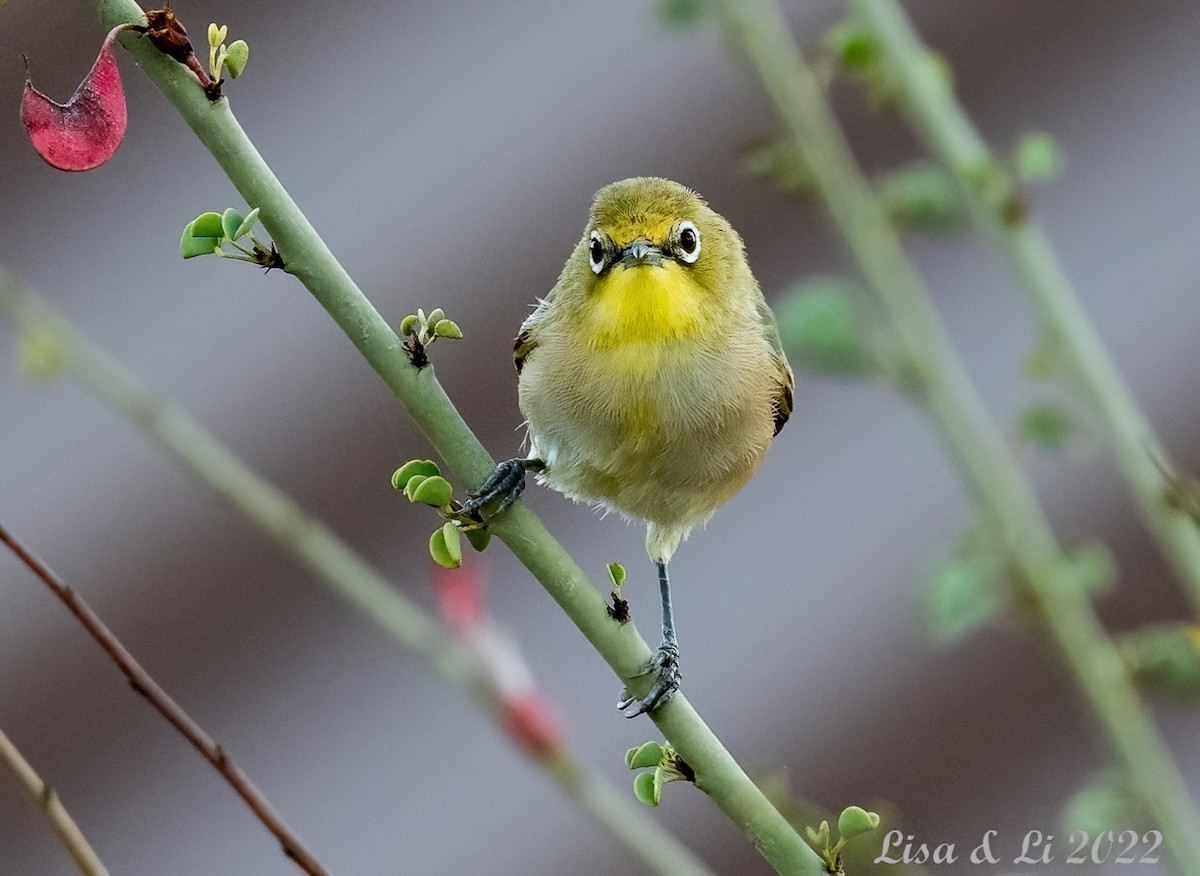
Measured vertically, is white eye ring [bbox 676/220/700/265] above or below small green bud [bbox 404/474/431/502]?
above

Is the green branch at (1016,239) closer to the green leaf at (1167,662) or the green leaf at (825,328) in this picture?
the green leaf at (1167,662)

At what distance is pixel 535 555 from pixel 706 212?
42.3 inches

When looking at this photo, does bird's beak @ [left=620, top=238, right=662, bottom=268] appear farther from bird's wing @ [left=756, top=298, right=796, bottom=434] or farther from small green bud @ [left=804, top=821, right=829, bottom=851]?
small green bud @ [left=804, top=821, right=829, bottom=851]

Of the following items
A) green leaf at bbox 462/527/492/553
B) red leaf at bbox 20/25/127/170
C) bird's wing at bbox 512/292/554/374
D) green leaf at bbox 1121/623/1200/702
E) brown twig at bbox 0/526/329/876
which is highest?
bird's wing at bbox 512/292/554/374

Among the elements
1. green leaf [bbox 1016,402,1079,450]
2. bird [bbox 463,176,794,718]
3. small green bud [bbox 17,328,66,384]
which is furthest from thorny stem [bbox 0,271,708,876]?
green leaf [bbox 1016,402,1079,450]

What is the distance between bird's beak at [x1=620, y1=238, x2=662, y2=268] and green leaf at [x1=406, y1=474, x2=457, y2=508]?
769 mm

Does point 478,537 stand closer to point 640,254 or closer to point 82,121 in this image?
point 82,121

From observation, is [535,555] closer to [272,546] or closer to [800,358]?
[800,358]

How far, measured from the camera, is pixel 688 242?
75.8 inches

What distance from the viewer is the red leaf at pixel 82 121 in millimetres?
923

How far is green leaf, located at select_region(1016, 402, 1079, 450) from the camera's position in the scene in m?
1.50

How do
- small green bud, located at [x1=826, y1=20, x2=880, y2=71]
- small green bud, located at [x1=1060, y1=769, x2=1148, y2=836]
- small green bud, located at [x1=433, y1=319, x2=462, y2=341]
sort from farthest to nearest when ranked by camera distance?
small green bud, located at [x1=826, y1=20, x2=880, y2=71]
small green bud, located at [x1=1060, y1=769, x2=1148, y2=836]
small green bud, located at [x1=433, y1=319, x2=462, y2=341]

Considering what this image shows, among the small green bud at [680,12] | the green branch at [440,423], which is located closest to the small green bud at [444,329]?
the green branch at [440,423]

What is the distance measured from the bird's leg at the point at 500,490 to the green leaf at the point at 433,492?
22mm
